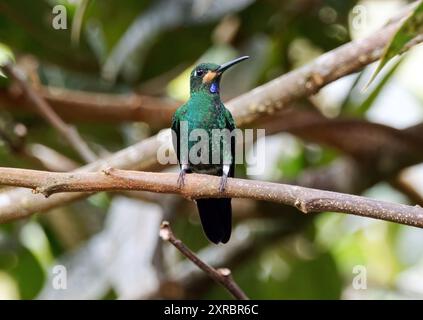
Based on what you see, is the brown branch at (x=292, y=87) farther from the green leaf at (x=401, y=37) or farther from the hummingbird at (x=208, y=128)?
the green leaf at (x=401, y=37)

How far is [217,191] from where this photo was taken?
1.97 m

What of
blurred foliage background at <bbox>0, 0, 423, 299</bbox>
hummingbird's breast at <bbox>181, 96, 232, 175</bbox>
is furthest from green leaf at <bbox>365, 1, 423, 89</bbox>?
blurred foliage background at <bbox>0, 0, 423, 299</bbox>

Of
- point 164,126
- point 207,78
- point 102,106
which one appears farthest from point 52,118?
point 164,126

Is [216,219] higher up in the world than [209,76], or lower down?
lower down

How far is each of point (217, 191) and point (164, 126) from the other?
175 cm

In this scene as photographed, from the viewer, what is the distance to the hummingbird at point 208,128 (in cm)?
244

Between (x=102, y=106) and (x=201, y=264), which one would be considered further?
(x=102, y=106)

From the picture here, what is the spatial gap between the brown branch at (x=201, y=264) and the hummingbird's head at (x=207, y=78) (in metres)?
0.80

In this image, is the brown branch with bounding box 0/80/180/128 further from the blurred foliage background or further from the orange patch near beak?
the orange patch near beak

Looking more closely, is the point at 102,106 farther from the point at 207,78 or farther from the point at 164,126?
the point at 207,78

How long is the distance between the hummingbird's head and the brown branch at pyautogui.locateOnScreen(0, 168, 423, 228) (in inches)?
32.6

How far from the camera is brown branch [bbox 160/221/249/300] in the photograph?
6.52 ft
